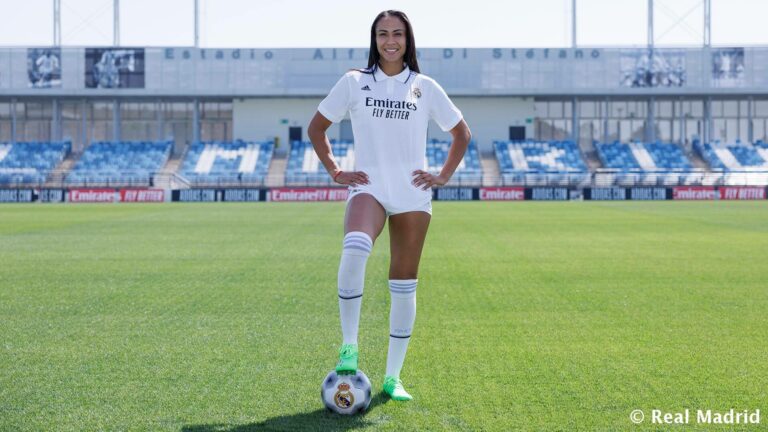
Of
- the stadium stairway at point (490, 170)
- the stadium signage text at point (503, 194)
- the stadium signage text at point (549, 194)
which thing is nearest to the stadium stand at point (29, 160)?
the stadium signage text at point (503, 194)

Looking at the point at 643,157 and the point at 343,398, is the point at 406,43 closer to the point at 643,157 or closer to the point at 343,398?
the point at 343,398

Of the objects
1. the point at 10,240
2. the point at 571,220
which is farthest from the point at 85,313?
the point at 571,220

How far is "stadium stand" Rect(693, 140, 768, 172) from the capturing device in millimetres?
60000

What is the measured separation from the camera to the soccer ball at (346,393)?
527 cm

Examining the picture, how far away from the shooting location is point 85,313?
916 cm

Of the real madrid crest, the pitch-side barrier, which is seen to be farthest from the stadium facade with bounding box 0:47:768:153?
the real madrid crest

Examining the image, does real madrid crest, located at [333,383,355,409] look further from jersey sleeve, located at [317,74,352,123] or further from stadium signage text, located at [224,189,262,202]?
stadium signage text, located at [224,189,262,202]

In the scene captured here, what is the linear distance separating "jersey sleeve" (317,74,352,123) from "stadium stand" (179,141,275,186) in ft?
165

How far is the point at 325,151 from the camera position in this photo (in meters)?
6.01

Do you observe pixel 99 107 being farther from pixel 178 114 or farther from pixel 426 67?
pixel 426 67

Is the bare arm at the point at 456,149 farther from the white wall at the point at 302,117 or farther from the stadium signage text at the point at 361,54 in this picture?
the white wall at the point at 302,117

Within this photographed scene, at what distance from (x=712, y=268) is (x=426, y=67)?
49685 mm

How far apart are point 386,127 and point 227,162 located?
55110mm

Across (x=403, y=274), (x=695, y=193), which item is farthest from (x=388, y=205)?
(x=695, y=193)
